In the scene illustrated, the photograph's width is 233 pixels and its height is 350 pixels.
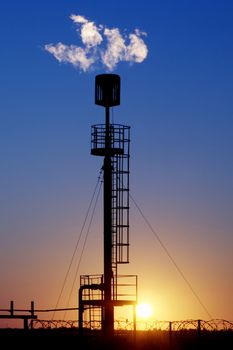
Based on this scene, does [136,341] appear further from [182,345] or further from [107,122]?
→ [107,122]

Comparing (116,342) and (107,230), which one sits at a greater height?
(107,230)

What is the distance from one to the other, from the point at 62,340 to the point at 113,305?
4742mm

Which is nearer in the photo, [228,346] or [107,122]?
[228,346]

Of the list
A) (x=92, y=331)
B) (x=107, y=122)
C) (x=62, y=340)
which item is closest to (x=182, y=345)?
(x=62, y=340)

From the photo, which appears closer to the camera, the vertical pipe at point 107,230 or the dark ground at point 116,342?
the dark ground at point 116,342

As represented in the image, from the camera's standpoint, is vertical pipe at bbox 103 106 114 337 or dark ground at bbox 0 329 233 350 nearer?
dark ground at bbox 0 329 233 350

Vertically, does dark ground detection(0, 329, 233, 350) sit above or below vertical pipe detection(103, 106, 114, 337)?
below

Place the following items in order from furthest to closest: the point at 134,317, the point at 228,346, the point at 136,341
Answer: the point at 134,317 < the point at 136,341 < the point at 228,346

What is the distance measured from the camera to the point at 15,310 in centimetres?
5309

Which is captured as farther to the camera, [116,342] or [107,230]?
[107,230]

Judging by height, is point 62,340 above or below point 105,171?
below

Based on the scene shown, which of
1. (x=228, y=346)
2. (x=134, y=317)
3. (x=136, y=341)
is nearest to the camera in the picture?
(x=228, y=346)

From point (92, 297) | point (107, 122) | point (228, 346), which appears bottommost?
point (228, 346)

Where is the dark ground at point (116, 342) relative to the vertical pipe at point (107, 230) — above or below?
below
